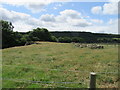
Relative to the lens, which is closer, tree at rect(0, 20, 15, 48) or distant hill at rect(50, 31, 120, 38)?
tree at rect(0, 20, 15, 48)

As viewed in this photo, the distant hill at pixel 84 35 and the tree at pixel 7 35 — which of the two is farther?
the distant hill at pixel 84 35

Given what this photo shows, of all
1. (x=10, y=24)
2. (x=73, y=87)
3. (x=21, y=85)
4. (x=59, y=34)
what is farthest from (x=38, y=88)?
(x=59, y=34)

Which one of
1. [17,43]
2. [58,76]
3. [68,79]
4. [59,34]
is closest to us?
[68,79]

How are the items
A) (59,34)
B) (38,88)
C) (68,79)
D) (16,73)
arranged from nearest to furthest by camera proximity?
(38,88)
(68,79)
(16,73)
(59,34)

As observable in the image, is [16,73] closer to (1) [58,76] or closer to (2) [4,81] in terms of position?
(2) [4,81]

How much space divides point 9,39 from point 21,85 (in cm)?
4881

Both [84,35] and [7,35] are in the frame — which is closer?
[7,35]

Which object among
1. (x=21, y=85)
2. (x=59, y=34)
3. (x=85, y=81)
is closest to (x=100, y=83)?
(x=85, y=81)

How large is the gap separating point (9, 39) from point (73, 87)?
165 feet

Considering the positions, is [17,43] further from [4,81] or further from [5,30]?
[4,81]

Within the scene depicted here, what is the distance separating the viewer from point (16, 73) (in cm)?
865

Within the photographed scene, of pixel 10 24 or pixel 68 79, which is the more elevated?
pixel 10 24

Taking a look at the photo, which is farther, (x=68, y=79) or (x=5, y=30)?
(x=5, y=30)

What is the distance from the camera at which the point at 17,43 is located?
182 ft
